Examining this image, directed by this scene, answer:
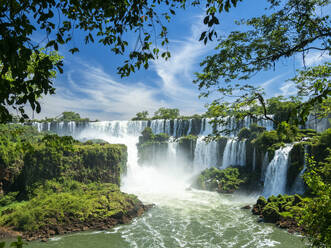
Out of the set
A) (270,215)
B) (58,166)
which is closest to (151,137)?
(58,166)

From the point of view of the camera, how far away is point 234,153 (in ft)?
80.9

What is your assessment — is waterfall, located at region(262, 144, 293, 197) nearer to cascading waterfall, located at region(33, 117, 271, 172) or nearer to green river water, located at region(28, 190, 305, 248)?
green river water, located at region(28, 190, 305, 248)

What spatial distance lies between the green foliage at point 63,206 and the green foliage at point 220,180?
9.82 m

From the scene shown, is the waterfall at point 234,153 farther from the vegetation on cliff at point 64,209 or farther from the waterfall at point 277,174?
the vegetation on cliff at point 64,209

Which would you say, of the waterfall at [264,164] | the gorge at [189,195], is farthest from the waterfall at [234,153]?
the waterfall at [264,164]

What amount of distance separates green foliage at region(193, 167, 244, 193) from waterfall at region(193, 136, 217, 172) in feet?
9.94

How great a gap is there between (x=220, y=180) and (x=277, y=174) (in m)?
5.97

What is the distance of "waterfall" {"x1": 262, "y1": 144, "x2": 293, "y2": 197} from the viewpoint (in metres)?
17.3

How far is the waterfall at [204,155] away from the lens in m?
27.1

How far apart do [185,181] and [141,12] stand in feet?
84.3

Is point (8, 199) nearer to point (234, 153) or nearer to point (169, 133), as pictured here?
point (234, 153)

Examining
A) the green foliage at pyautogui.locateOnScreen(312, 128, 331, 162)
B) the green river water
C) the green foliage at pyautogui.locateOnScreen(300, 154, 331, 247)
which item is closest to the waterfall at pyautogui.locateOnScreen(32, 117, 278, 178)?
the green foliage at pyautogui.locateOnScreen(312, 128, 331, 162)

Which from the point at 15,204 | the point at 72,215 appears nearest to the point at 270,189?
the point at 72,215

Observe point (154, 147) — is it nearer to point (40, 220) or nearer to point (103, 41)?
point (40, 220)
